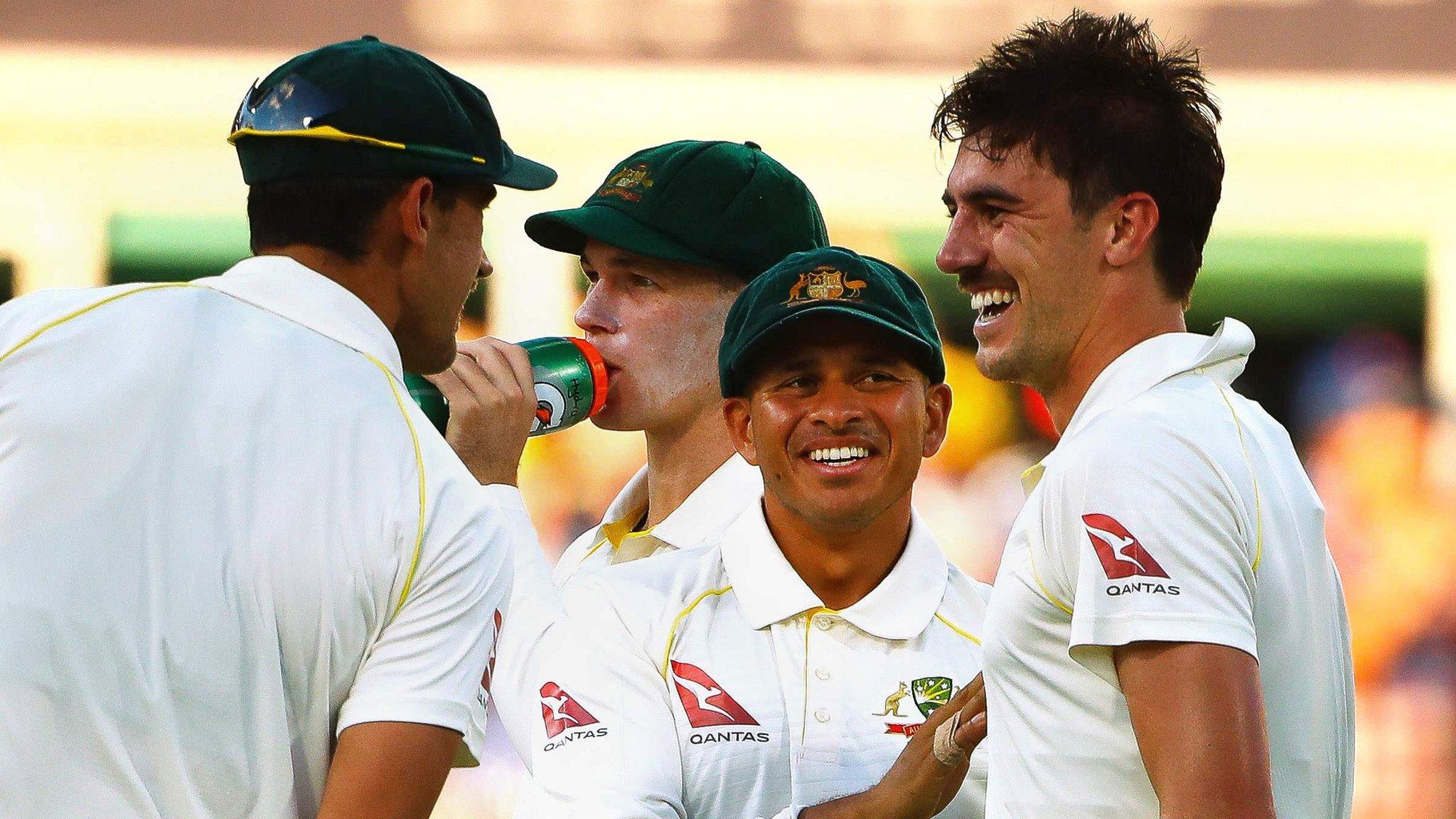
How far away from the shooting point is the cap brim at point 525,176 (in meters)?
2.04

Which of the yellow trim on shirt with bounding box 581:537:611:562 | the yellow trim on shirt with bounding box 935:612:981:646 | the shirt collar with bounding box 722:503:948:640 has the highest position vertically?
the shirt collar with bounding box 722:503:948:640

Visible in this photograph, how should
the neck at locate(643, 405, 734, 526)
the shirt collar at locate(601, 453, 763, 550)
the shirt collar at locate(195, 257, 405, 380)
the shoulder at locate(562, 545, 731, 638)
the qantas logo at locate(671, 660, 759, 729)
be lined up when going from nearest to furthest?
the shirt collar at locate(195, 257, 405, 380) → the qantas logo at locate(671, 660, 759, 729) → the shoulder at locate(562, 545, 731, 638) → the shirt collar at locate(601, 453, 763, 550) → the neck at locate(643, 405, 734, 526)

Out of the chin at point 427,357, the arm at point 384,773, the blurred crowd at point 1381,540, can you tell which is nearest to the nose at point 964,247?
the chin at point 427,357

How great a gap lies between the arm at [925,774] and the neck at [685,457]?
0.78 m

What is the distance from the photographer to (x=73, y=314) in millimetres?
1803

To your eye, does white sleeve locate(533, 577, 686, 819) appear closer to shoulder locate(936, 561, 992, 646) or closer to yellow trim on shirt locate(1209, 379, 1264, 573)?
shoulder locate(936, 561, 992, 646)

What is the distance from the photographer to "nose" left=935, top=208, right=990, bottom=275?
2.18 meters

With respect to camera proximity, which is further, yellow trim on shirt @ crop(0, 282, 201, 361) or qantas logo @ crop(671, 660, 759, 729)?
qantas logo @ crop(671, 660, 759, 729)

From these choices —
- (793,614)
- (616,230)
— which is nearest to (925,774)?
(793,614)

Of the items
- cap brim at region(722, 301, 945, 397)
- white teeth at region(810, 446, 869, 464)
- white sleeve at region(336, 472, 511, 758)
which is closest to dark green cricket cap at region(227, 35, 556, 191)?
white sleeve at region(336, 472, 511, 758)

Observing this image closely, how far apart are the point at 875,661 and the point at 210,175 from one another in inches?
208

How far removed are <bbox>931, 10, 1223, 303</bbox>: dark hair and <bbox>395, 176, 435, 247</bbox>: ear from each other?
26.6 inches

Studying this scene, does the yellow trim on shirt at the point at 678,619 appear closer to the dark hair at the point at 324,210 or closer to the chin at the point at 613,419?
the chin at the point at 613,419

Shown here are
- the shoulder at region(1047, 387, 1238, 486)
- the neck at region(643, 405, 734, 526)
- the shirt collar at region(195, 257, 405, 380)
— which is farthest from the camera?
the neck at region(643, 405, 734, 526)
